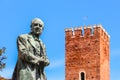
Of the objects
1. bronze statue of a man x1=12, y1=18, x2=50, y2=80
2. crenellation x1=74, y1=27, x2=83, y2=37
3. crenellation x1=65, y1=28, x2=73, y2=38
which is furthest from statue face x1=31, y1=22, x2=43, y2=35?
crenellation x1=65, y1=28, x2=73, y2=38

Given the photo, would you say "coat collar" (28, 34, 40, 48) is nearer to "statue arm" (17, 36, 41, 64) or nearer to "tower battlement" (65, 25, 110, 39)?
"statue arm" (17, 36, 41, 64)

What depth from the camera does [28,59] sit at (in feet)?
22.4

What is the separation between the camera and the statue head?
276 inches

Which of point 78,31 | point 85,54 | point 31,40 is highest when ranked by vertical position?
point 78,31

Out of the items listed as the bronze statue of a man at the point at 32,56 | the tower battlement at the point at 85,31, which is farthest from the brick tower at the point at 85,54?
the bronze statue of a man at the point at 32,56

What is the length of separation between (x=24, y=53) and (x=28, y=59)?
101 mm

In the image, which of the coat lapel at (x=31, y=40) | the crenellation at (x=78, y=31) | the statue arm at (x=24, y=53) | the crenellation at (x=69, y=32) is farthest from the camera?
the crenellation at (x=69, y=32)

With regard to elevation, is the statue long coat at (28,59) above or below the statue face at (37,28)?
below

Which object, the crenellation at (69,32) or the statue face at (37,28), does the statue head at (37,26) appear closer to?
the statue face at (37,28)

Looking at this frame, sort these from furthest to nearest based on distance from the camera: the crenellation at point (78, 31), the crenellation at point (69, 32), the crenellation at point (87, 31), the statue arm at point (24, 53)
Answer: the crenellation at point (69, 32)
the crenellation at point (78, 31)
the crenellation at point (87, 31)
the statue arm at point (24, 53)

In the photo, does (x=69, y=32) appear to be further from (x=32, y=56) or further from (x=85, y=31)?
(x=32, y=56)

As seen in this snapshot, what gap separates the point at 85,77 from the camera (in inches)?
2069

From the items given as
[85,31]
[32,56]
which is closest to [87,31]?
[85,31]

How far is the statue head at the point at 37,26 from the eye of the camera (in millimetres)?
7020
